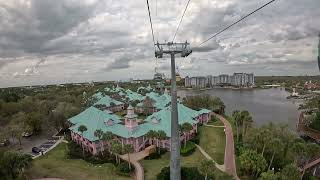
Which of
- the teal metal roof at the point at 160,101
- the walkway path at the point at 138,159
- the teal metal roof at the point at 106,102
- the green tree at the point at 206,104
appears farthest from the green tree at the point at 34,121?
the green tree at the point at 206,104

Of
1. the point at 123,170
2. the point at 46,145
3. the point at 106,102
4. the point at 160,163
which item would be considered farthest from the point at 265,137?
the point at 106,102

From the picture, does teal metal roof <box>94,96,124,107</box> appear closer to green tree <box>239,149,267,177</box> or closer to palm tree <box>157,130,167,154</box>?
palm tree <box>157,130,167,154</box>

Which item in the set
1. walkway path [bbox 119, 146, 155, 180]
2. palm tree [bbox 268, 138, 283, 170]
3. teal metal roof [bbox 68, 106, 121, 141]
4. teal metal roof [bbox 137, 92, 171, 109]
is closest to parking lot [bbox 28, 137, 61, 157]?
teal metal roof [bbox 68, 106, 121, 141]

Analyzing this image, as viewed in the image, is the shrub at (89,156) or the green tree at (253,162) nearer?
the green tree at (253,162)

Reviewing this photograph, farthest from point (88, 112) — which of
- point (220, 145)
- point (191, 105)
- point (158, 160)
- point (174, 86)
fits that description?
point (174, 86)

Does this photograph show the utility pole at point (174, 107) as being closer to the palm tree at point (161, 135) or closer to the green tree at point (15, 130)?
the palm tree at point (161, 135)

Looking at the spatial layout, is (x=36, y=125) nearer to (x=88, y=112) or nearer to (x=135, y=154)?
(x=88, y=112)

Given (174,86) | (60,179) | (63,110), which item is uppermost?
(174,86)
